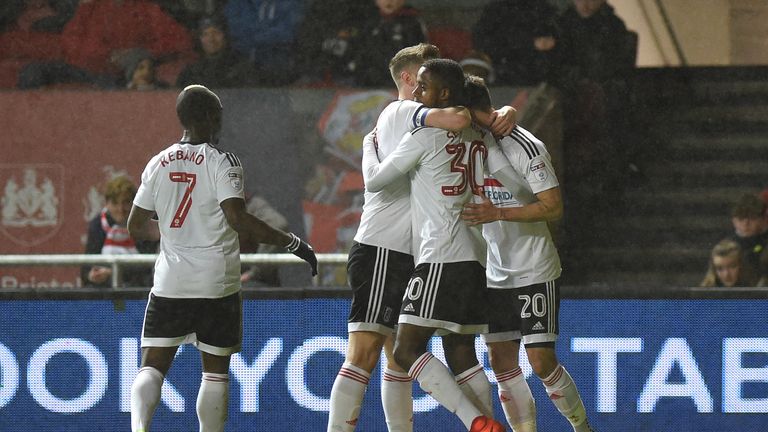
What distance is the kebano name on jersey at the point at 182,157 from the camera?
22.3 feet

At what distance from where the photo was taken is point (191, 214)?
22.3 ft

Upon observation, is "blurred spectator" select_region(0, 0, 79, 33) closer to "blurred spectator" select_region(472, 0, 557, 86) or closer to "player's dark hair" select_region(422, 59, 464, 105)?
"blurred spectator" select_region(472, 0, 557, 86)

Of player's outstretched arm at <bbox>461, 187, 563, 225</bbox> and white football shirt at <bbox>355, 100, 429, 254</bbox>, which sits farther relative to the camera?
white football shirt at <bbox>355, 100, 429, 254</bbox>

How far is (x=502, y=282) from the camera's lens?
7.09 metres

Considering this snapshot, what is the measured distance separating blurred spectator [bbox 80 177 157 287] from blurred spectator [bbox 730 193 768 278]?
148 inches

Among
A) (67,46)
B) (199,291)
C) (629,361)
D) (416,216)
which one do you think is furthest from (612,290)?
(67,46)

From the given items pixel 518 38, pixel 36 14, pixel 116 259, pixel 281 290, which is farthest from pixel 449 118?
pixel 36 14

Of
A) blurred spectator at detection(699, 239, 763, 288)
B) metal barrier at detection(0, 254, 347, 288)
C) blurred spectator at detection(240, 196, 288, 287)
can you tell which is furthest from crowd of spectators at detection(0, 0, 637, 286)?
metal barrier at detection(0, 254, 347, 288)

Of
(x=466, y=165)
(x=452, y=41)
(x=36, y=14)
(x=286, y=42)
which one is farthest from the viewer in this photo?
(x=36, y=14)

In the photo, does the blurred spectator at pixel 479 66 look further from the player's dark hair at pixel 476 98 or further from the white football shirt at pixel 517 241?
the player's dark hair at pixel 476 98

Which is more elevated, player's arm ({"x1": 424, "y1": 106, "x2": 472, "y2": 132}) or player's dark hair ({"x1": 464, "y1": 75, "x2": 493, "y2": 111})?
player's dark hair ({"x1": 464, "y1": 75, "x2": 493, "y2": 111})

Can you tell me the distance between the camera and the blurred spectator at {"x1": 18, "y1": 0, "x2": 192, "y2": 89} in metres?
11.8

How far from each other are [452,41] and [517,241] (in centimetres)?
508

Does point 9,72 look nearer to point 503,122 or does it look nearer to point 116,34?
point 116,34
